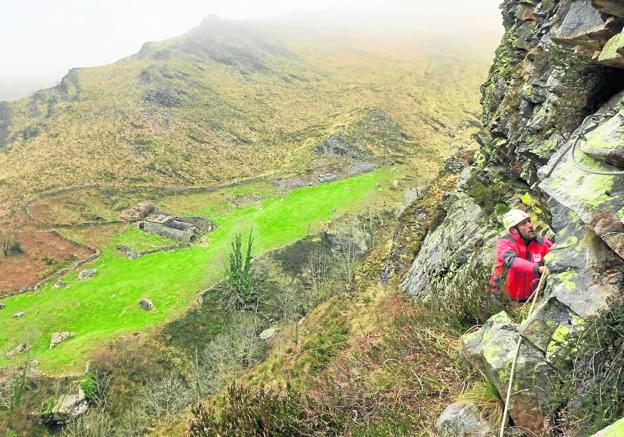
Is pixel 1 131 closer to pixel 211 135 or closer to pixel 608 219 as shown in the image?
pixel 211 135

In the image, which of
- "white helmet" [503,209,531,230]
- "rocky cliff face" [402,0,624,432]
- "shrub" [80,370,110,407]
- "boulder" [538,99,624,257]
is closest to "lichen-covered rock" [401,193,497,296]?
"rocky cliff face" [402,0,624,432]

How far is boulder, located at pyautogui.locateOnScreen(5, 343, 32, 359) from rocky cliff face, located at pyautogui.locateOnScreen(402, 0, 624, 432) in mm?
39087

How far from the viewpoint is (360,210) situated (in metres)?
64.6

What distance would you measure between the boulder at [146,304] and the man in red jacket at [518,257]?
141 feet

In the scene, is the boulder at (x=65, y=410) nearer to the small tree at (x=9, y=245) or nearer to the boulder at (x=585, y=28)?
the small tree at (x=9, y=245)

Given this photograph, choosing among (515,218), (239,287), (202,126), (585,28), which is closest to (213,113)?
(202,126)

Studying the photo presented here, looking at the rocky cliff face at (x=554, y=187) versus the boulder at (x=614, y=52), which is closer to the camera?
the rocky cliff face at (x=554, y=187)

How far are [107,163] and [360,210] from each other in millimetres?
47290

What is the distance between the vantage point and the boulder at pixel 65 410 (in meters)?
34.1

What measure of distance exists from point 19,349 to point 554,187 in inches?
1814

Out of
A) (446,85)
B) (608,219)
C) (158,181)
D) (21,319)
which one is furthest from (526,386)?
(446,85)

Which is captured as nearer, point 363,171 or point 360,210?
point 360,210

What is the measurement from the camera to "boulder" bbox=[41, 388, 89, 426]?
112 feet

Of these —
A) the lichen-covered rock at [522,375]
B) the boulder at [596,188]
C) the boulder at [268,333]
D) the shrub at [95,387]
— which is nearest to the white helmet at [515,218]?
the boulder at [596,188]
